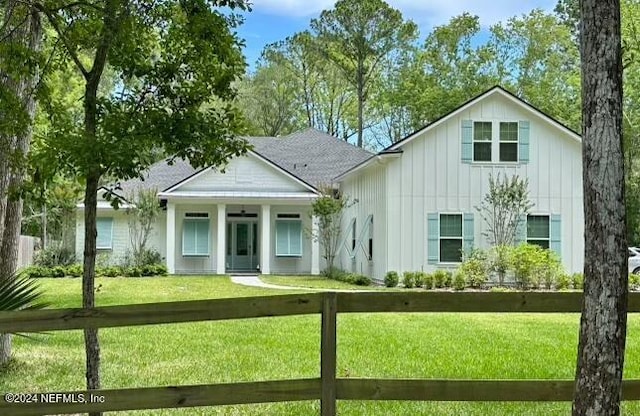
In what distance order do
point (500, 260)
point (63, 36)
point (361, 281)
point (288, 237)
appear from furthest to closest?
point (288, 237) < point (361, 281) < point (500, 260) < point (63, 36)

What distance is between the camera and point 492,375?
7.43m

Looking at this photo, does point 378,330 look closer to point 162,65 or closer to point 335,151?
point 162,65

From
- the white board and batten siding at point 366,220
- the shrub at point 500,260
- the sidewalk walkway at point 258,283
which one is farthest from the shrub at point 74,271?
the shrub at point 500,260

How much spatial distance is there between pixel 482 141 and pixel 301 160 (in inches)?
444

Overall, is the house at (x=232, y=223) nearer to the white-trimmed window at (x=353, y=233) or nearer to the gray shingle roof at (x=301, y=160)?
the gray shingle roof at (x=301, y=160)

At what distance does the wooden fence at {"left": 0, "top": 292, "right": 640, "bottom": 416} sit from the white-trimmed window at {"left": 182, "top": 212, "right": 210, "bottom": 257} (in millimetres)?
21816

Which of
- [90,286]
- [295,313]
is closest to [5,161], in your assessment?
[90,286]

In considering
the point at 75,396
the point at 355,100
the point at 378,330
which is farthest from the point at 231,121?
the point at 355,100

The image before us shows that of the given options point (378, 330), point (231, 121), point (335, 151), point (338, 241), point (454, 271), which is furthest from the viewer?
point (335, 151)

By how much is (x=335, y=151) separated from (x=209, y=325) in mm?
19245

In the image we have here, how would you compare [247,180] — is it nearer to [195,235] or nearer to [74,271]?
[195,235]

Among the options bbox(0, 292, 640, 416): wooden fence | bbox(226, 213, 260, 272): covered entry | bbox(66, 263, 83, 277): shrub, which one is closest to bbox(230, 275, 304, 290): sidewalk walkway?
Result: bbox(226, 213, 260, 272): covered entry

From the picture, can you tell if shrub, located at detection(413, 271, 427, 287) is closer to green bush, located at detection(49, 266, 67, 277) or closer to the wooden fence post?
green bush, located at detection(49, 266, 67, 277)

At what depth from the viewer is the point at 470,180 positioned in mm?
20125
